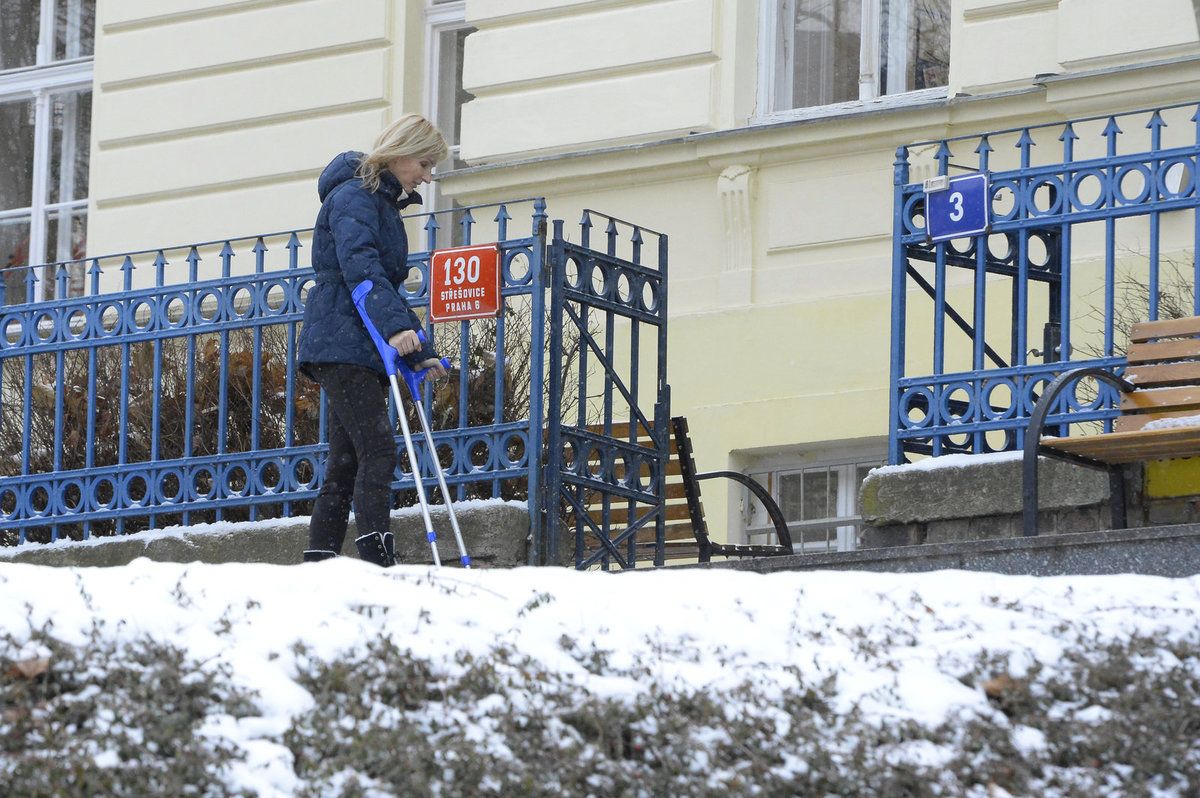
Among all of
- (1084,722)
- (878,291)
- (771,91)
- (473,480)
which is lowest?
(1084,722)

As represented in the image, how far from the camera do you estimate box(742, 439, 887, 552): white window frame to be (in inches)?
479

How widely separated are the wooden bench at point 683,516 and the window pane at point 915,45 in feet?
8.16

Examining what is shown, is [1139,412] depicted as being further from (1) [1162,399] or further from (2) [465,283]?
(2) [465,283]

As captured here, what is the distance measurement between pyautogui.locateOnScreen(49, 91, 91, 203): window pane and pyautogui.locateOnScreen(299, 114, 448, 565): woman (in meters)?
7.45

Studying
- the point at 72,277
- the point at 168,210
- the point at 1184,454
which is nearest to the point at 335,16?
the point at 168,210

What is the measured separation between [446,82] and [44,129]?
10.3 feet

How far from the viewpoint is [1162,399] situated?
8602 mm

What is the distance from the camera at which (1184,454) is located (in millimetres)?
8336

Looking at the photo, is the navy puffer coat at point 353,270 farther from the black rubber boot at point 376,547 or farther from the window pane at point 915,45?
the window pane at point 915,45

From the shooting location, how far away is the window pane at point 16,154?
1608 centimetres

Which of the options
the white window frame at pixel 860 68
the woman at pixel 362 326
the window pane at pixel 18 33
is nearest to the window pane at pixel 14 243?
the window pane at pixel 18 33

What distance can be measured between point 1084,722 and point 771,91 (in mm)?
7666

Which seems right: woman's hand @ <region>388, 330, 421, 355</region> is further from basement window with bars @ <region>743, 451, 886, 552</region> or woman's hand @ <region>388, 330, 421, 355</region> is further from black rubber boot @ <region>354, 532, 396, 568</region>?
basement window with bars @ <region>743, 451, 886, 552</region>

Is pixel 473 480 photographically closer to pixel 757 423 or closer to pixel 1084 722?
pixel 757 423
